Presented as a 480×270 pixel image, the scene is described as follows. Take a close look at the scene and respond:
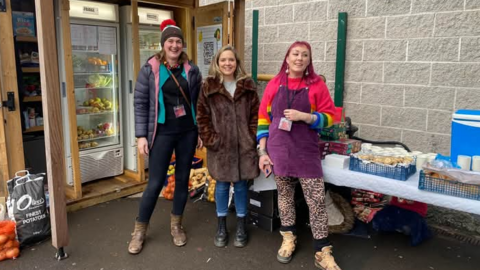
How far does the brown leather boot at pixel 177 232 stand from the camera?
11.8 ft

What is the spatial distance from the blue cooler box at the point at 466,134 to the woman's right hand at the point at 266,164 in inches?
52.7

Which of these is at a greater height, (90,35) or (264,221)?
(90,35)

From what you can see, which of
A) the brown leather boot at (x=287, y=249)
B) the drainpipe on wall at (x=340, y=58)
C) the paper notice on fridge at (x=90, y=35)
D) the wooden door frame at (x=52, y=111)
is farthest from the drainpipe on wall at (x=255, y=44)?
the wooden door frame at (x=52, y=111)

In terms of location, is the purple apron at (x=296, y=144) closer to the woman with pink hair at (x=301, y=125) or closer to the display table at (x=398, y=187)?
the woman with pink hair at (x=301, y=125)

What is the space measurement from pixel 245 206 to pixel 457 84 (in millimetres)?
2235

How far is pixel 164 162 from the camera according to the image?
11.1 ft

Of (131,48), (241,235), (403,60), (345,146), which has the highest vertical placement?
(131,48)

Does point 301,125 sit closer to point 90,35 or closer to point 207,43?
point 207,43

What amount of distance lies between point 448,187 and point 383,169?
467 mm

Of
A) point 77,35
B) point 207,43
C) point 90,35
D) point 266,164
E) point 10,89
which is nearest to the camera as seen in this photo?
point 266,164

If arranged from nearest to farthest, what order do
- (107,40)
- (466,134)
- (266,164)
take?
(466,134)
(266,164)
(107,40)

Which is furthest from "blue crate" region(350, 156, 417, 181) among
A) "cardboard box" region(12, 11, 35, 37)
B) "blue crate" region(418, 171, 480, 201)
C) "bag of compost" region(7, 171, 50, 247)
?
"cardboard box" region(12, 11, 35, 37)

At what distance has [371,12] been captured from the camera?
13.6ft

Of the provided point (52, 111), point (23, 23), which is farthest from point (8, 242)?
point (23, 23)
